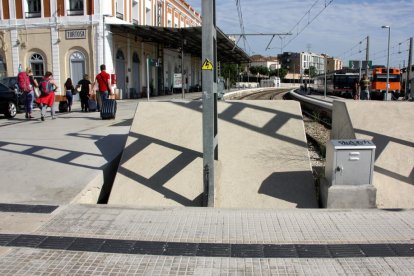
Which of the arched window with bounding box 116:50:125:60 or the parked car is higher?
the arched window with bounding box 116:50:125:60

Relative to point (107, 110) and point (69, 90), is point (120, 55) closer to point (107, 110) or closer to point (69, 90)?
point (69, 90)

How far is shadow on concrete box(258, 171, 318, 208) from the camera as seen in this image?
606 cm

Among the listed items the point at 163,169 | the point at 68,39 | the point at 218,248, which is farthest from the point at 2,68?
the point at 218,248

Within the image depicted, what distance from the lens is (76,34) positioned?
29891 millimetres

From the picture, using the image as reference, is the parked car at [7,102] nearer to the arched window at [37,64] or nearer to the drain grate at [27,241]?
the drain grate at [27,241]

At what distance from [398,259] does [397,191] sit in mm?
2277

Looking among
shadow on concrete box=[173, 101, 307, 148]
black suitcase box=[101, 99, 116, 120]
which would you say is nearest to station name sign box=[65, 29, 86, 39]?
black suitcase box=[101, 99, 116, 120]

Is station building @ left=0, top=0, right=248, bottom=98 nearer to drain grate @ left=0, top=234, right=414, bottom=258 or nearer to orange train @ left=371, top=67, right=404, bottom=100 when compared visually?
orange train @ left=371, top=67, right=404, bottom=100

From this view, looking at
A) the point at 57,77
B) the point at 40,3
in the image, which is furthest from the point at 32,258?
the point at 40,3

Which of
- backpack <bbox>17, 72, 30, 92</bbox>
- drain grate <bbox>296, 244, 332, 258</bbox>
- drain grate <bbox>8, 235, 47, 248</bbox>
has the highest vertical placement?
backpack <bbox>17, 72, 30, 92</bbox>

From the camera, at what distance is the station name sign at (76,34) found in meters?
29.8

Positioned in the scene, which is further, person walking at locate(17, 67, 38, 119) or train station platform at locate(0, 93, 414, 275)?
person walking at locate(17, 67, 38, 119)

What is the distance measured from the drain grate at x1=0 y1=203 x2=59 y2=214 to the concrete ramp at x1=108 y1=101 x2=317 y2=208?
1.04 m

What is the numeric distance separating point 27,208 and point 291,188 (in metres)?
3.58
